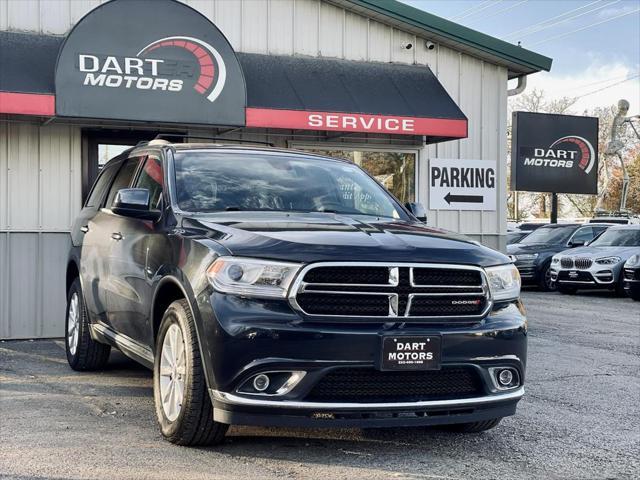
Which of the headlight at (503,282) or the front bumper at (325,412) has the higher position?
the headlight at (503,282)

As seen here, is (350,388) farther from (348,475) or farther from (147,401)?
(147,401)

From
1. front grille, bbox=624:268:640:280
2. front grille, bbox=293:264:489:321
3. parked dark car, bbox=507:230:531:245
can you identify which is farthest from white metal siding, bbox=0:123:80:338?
parked dark car, bbox=507:230:531:245

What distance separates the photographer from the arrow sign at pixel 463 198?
12461 mm

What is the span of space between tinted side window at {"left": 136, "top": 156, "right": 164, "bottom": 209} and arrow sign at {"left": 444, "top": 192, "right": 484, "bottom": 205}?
21.5 feet

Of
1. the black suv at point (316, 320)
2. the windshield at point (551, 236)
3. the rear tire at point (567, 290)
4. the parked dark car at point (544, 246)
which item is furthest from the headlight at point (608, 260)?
the black suv at point (316, 320)

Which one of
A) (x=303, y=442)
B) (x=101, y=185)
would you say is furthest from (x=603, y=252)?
(x=303, y=442)

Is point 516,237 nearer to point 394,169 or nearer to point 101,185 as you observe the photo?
point 394,169

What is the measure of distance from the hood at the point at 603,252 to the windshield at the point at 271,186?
13810mm

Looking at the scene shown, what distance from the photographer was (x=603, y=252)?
19.4 metres

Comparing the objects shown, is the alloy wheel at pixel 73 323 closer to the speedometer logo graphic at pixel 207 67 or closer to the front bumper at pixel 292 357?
the speedometer logo graphic at pixel 207 67

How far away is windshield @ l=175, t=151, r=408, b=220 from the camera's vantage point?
19.4ft

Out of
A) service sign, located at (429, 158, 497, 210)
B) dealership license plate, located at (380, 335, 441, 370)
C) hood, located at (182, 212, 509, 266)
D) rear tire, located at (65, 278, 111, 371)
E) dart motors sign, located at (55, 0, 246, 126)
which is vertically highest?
dart motors sign, located at (55, 0, 246, 126)

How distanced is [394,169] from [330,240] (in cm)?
764

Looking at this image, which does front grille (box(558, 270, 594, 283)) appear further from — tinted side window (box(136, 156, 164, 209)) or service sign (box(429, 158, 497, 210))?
tinted side window (box(136, 156, 164, 209))
